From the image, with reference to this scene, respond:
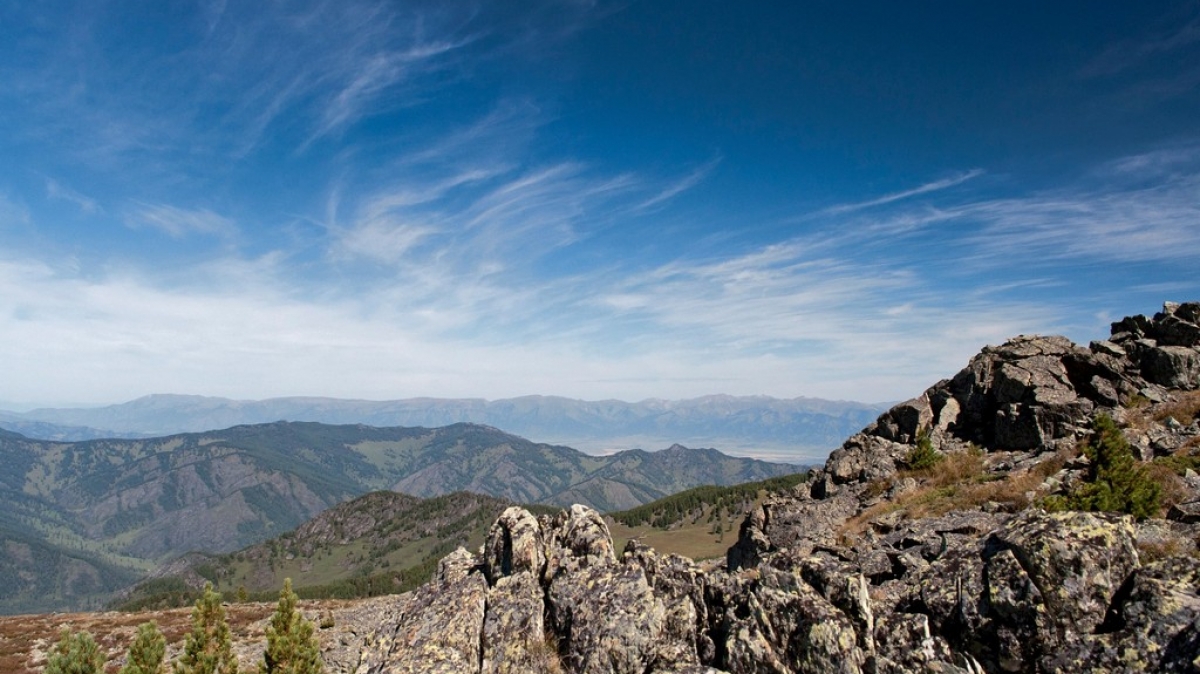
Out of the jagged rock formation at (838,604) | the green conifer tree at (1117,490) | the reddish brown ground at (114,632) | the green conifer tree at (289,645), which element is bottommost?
the reddish brown ground at (114,632)

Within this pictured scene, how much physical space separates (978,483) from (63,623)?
91.3m

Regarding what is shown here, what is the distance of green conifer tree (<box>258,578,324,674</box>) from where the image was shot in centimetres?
2352

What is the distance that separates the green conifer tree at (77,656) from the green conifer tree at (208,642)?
2.93 m

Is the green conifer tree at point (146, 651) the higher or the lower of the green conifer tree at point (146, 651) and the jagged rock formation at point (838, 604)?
the lower

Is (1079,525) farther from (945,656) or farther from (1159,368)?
(1159,368)

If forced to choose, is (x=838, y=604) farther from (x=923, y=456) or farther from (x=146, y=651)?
(x=923, y=456)

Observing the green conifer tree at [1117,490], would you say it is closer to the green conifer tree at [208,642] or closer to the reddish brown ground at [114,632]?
the green conifer tree at [208,642]

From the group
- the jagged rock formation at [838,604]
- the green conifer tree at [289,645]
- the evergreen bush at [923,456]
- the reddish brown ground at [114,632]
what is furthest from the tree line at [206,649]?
the evergreen bush at [923,456]

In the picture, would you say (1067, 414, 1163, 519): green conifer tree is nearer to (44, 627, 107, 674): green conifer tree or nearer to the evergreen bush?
Result: the evergreen bush

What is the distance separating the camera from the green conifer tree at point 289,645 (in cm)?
2352

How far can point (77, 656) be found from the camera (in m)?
23.3

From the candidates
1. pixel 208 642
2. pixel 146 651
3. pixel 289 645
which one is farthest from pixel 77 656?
pixel 289 645

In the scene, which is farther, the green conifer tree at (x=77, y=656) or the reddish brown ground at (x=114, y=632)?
the reddish brown ground at (x=114, y=632)

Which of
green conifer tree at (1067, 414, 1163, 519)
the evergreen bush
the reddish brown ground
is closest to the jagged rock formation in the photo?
green conifer tree at (1067, 414, 1163, 519)
